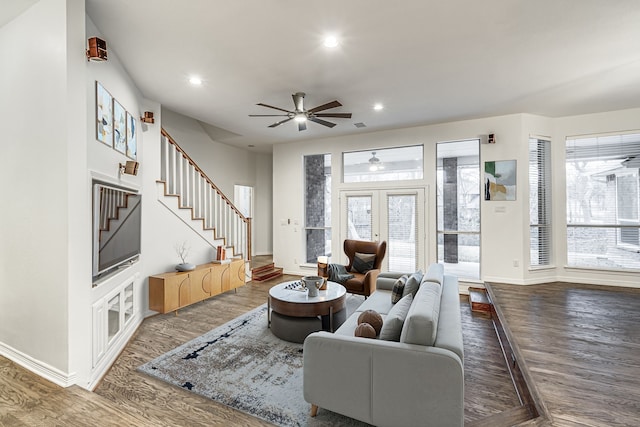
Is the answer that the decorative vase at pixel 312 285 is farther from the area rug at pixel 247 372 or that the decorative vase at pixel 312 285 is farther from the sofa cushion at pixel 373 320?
the sofa cushion at pixel 373 320

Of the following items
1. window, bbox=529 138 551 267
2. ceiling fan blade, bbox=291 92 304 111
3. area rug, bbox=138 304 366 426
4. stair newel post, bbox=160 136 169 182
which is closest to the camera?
area rug, bbox=138 304 366 426

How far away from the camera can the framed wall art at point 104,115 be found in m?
2.70

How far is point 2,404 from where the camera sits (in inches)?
79.9

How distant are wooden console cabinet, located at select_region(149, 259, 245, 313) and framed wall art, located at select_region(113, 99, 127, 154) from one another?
1.84 meters

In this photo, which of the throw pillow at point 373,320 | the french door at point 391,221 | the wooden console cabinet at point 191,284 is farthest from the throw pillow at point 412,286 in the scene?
the wooden console cabinet at point 191,284

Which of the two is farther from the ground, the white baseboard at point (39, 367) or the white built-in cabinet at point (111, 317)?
the white built-in cabinet at point (111, 317)

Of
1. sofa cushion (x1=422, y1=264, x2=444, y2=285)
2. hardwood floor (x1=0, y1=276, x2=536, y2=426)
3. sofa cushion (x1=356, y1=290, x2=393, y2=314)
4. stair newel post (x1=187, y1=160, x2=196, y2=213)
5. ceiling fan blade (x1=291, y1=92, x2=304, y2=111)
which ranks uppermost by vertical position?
ceiling fan blade (x1=291, y1=92, x2=304, y2=111)

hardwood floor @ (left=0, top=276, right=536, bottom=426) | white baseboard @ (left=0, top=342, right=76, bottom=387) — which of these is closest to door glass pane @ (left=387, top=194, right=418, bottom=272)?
hardwood floor @ (left=0, top=276, right=536, bottom=426)

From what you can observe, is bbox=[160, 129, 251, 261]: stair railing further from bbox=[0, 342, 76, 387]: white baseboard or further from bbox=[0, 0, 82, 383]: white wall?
bbox=[0, 342, 76, 387]: white baseboard

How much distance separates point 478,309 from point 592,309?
4.40ft

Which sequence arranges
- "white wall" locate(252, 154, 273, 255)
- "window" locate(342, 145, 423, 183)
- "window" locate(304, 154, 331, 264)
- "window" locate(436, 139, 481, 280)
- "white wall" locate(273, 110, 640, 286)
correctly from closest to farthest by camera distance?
1. "white wall" locate(273, 110, 640, 286)
2. "window" locate(436, 139, 481, 280)
3. "window" locate(342, 145, 423, 183)
4. "window" locate(304, 154, 331, 264)
5. "white wall" locate(252, 154, 273, 255)

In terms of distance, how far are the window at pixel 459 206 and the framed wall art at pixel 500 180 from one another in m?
0.16

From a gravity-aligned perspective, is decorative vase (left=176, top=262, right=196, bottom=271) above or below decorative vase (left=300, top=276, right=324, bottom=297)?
above

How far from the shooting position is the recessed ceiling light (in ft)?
9.16
